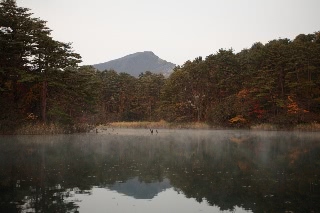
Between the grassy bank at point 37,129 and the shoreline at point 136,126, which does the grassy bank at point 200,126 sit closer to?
the shoreline at point 136,126

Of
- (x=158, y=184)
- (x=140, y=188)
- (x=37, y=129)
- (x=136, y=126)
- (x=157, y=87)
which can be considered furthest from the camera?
(x=157, y=87)

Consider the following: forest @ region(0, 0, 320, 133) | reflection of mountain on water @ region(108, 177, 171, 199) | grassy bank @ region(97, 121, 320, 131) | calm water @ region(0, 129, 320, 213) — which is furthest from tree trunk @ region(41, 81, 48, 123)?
reflection of mountain on water @ region(108, 177, 171, 199)

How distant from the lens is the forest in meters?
41.5

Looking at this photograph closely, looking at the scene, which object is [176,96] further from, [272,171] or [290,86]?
[272,171]

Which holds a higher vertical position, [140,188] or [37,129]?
[37,129]

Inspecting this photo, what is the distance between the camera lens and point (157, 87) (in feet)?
327

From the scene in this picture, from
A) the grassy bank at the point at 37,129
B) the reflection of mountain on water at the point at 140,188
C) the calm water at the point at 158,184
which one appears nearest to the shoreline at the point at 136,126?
the grassy bank at the point at 37,129

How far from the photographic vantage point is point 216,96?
76.7 m

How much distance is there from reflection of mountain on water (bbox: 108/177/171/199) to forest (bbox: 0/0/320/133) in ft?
100

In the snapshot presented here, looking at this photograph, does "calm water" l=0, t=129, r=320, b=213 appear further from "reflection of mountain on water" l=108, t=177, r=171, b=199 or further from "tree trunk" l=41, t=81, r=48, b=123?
"tree trunk" l=41, t=81, r=48, b=123

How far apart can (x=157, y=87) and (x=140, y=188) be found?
87709mm

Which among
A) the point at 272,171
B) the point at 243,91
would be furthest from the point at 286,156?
the point at 243,91

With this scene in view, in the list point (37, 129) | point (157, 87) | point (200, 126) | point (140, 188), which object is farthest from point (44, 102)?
point (157, 87)

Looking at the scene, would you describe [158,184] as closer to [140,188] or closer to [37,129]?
[140,188]
